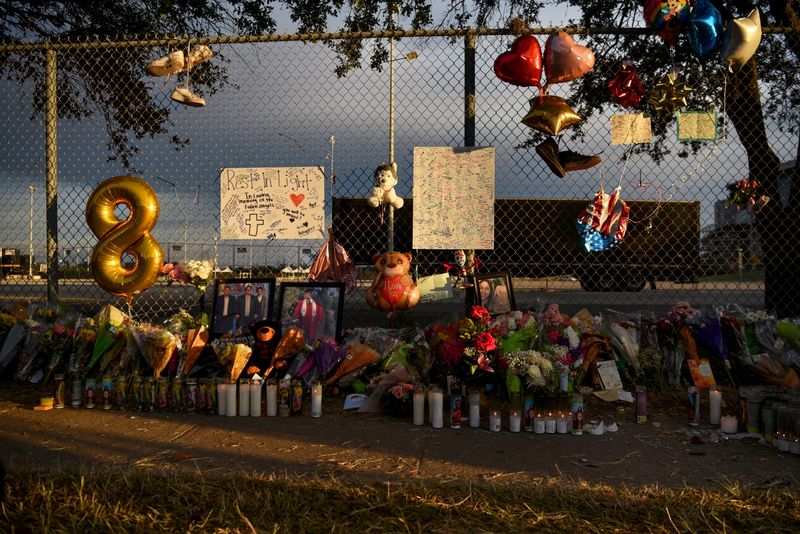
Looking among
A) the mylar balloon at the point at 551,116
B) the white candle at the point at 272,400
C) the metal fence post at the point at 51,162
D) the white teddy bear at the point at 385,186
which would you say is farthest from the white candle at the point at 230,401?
the mylar balloon at the point at 551,116

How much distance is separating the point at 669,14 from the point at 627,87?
0.60 m

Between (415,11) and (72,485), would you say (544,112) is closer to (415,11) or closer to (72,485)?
(415,11)

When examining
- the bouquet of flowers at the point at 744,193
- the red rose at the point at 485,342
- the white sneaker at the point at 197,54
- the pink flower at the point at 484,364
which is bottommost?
the pink flower at the point at 484,364

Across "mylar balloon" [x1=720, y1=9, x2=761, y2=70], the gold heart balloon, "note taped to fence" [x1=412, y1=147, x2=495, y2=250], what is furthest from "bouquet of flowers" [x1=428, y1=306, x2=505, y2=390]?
"mylar balloon" [x1=720, y1=9, x2=761, y2=70]

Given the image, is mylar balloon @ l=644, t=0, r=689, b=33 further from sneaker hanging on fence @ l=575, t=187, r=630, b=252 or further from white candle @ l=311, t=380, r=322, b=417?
white candle @ l=311, t=380, r=322, b=417

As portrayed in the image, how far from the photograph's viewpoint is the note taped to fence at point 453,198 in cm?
527

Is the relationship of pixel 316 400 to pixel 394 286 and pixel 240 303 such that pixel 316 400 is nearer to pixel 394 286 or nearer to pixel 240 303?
pixel 394 286

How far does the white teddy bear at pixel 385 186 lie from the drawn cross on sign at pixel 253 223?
0.96m

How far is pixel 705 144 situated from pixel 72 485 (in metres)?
5.15

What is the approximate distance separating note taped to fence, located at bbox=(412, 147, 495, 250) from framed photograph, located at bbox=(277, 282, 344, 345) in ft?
2.66

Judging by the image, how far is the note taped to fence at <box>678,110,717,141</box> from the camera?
17.0ft

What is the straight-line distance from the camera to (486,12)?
7.84m

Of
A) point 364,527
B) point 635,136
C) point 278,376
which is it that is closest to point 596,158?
point 635,136

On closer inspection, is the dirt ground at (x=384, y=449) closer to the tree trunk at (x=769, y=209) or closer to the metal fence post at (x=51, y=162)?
the metal fence post at (x=51, y=162)
